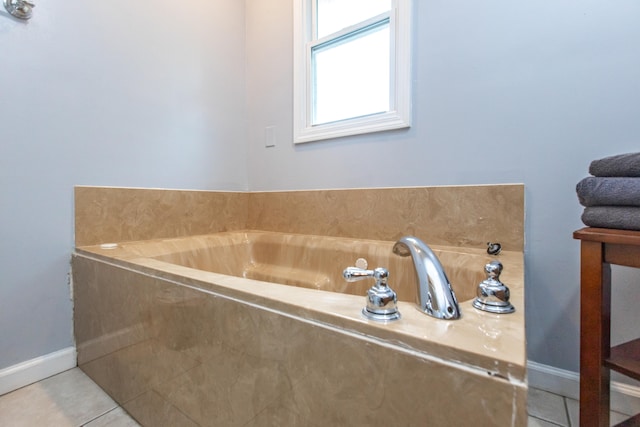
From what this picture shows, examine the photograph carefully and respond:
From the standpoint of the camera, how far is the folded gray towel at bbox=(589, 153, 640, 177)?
70 centimetres

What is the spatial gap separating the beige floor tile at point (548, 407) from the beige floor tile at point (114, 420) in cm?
129

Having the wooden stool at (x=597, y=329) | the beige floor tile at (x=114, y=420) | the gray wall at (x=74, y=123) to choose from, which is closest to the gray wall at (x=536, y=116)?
the wooden stool at (x=597, y=329)

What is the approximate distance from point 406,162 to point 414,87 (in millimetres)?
338

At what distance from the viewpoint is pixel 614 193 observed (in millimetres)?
711

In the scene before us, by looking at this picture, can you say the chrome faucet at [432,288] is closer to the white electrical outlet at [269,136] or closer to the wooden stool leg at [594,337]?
the wooden stool leg at [594,337]

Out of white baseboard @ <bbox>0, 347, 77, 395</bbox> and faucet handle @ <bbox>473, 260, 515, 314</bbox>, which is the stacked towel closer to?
faucet handle @ <bbox>473, 260, 515, 314</bbox>

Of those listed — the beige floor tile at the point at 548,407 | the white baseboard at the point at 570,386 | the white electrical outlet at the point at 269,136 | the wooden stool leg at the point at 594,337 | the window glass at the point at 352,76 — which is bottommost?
the beige floor tile at the point at 548,407

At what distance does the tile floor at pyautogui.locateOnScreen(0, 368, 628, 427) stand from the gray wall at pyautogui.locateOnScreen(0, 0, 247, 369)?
0.16 m

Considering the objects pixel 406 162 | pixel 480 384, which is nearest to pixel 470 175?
pixel 406 162

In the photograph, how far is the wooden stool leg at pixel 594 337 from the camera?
2.32 ft

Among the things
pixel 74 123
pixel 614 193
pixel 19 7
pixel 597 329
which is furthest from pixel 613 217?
pixel 19 7

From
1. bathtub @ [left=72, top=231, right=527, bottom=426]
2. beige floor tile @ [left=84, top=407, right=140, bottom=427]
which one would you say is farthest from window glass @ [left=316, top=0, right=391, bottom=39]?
beige floor tile @ [left=84, top=407, right=140, bottom=427]

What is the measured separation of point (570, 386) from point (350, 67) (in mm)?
1690

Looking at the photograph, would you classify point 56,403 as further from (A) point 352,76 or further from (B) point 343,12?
(B) point 343,12
